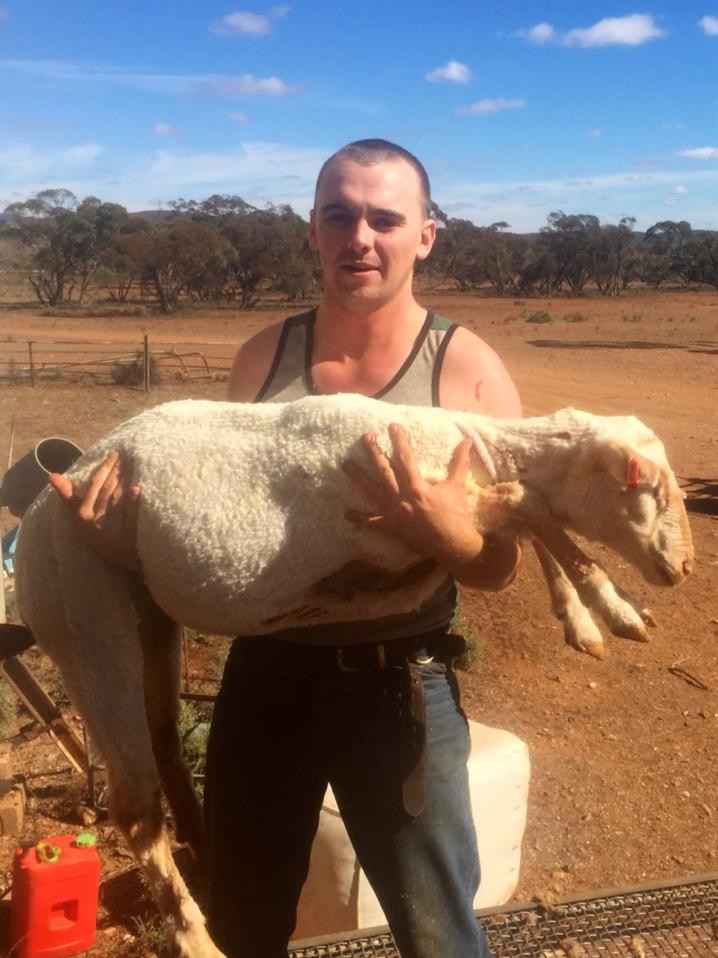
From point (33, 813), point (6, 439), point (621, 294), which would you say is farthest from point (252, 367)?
point (621, 294)

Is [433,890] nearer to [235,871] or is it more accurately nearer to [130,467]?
[235,871]

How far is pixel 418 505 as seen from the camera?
2006mm

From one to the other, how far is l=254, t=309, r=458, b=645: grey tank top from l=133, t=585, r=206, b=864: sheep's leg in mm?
308

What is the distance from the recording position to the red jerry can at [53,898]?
357cm

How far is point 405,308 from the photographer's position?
2502 millimetres

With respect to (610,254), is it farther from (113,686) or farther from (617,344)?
(113,686)

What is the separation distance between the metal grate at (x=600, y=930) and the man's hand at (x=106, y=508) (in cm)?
196

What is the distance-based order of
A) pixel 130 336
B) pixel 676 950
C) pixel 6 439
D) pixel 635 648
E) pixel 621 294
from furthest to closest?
pixel 621 294 < pixel 130 336 < pixel 6 439 < pixel 635 648 < pixel 676 950

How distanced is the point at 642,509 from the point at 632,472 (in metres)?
0.10

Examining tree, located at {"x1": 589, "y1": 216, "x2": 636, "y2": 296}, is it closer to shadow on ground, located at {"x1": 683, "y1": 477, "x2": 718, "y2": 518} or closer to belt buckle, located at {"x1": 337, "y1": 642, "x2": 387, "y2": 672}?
shadow on ground, located at {"x1": 683, "y1": 477, "x2": 718, "y2": 518}

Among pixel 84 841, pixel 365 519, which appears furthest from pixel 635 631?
pixel 84 841

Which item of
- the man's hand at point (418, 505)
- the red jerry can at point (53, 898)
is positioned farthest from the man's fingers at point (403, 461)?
the red jerry can at point (53, 898)

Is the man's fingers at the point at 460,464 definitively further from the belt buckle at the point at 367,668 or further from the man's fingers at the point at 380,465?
the belt buckle at the point at 367,668

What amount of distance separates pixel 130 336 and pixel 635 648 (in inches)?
1056
